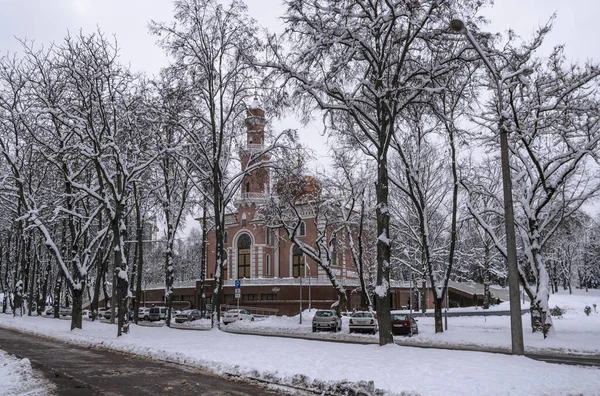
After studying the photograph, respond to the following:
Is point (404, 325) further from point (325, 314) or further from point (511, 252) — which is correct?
point (511, 252)

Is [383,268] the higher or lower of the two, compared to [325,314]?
higher

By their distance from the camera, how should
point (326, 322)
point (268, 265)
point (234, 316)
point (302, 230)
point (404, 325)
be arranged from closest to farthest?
→ point (404, 325), point (326, 322), point (234, 316), point (302, 230), point (268, 265)

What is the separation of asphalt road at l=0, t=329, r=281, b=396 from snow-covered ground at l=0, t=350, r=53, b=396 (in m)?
0.29

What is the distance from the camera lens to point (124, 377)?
40.1 ft

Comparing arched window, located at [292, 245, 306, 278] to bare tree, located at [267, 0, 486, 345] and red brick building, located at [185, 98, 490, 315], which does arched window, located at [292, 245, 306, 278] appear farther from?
bare tree, located at [267, 0, 486, 345]

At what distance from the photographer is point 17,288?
44.8m

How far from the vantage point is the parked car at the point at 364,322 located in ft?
99.9

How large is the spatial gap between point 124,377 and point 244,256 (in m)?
51.1

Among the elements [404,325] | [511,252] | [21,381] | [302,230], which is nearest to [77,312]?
[21,381]

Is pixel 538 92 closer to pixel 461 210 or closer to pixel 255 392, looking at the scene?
pixel 255 392

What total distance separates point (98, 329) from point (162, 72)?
15280 mm

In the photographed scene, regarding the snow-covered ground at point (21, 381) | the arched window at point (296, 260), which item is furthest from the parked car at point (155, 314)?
the snow-covered ground at point (21, 381)

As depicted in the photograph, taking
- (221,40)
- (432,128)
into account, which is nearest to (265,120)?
(221,40)

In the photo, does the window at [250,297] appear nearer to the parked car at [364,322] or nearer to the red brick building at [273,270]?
the red brick building at [273,270]
